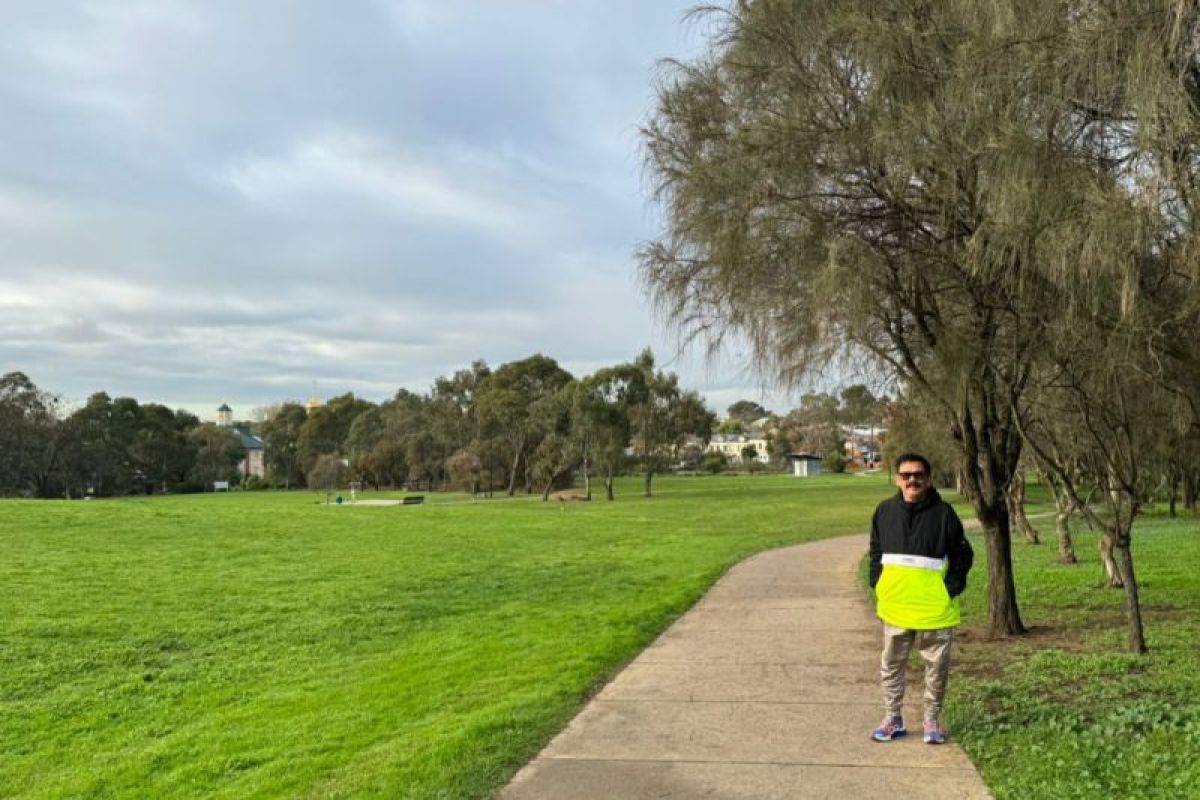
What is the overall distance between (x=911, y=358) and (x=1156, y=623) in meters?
3.93

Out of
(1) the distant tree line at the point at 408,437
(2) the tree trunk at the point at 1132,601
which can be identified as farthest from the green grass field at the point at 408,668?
(1) the distant tree line at the point at 408,437

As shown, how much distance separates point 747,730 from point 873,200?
4.33 metres

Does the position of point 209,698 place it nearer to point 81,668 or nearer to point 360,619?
point 81,668

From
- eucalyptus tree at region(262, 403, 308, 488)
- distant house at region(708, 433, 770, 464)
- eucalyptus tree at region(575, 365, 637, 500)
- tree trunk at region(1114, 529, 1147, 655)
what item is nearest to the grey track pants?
tree trunk at region(1114, 529, 1147, 655)

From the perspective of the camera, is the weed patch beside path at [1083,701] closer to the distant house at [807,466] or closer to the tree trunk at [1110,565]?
the tree trunk at [1110,565]

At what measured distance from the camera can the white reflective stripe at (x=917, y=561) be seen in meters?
5.24

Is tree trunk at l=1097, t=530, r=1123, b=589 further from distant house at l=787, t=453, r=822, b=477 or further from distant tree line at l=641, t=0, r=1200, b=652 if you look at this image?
distant house at l=787, t=453, r=822, b=477

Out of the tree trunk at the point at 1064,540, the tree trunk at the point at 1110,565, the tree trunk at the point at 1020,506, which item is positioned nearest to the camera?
the tree trunk at the point at 1110,565

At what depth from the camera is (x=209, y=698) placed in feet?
26.6

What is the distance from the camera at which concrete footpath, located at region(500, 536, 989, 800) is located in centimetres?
460

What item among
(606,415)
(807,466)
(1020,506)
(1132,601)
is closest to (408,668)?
(1132,601)

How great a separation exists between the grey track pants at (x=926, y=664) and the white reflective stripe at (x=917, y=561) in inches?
13.9

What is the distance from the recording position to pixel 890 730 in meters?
5.33

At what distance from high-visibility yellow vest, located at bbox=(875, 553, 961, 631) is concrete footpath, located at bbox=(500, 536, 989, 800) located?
692 millimetres
